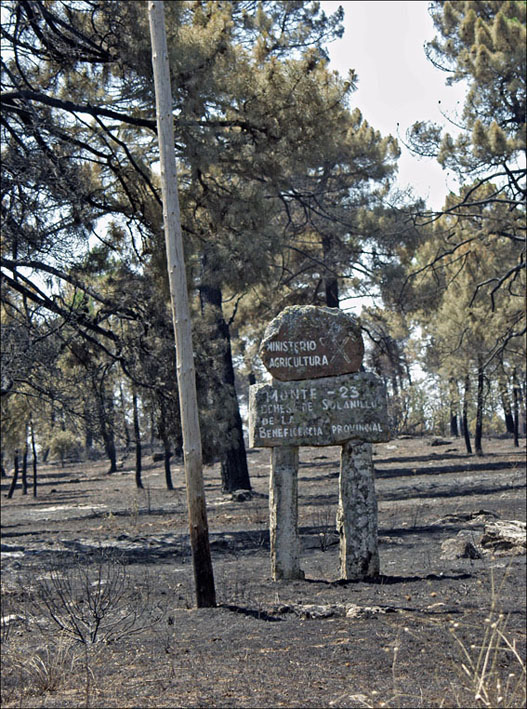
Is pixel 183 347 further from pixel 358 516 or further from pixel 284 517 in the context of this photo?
pixel 358 516

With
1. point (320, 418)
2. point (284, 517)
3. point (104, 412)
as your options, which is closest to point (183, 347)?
point (320, 418)

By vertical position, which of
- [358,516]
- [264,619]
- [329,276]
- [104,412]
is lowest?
[264,619]

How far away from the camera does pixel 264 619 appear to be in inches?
276

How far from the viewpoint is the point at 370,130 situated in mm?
23109

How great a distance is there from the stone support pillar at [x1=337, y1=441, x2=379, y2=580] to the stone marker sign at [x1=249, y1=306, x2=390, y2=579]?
10 mm

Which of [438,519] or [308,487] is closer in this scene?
[438,519]

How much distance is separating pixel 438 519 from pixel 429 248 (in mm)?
9776

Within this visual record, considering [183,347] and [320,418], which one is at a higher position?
[183,347]

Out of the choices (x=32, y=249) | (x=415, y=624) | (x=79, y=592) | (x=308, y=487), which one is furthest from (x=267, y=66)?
(x=308, y=487)

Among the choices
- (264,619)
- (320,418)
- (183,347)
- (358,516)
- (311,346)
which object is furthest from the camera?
(311,346)

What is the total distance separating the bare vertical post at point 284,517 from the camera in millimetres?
9016

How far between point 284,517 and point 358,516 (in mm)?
794

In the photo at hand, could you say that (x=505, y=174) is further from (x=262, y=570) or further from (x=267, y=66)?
(x=262, y=570)

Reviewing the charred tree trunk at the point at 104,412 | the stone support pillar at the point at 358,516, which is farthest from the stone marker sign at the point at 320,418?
the charred tree trunk at the point at 104,412
